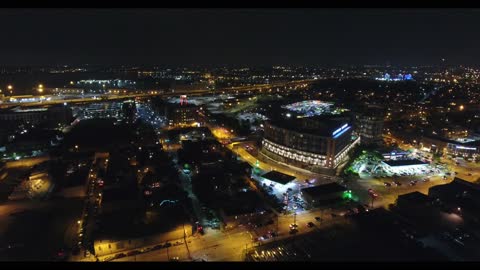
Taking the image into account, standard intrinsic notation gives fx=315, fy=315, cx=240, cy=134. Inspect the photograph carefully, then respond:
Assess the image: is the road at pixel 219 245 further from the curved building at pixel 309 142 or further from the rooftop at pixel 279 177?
Answer: the curved building at pixel 309 142

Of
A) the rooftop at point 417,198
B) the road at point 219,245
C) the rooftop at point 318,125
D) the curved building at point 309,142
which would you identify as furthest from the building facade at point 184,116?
the rooftop at point 417,198

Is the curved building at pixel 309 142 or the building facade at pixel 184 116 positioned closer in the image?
the curved building at pixel 309 142

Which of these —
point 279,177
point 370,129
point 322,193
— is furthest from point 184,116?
point 322,193

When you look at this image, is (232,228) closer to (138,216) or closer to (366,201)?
(138,216)

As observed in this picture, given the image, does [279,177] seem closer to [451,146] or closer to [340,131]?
[340,131]

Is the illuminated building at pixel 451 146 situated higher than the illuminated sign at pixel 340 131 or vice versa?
the illuminated sign at pixel 340 131

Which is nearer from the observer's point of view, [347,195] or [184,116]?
[347,195]

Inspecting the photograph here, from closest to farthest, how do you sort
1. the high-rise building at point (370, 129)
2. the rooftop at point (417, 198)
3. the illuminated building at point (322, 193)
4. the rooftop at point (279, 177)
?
1. the rooftop at point (417, 198)
2. the illuminated building at point (322, 193)
3. the rooftop at point (279, 177)
4. the high-rise building at point (370, 129)

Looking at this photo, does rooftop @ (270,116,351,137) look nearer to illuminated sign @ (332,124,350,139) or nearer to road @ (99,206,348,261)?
illuminated sign @ (332,124,350,139)
